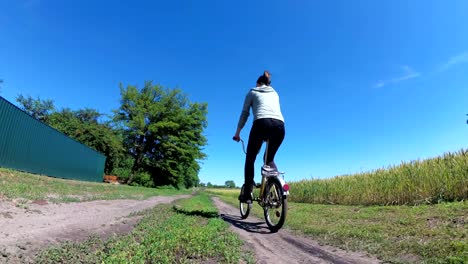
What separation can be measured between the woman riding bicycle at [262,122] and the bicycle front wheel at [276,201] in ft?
1.20

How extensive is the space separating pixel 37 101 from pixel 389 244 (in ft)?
195

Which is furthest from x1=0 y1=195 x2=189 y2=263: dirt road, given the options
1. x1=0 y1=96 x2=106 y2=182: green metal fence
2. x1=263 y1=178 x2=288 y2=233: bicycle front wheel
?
x1=0 y1=96 x2=106 y2=182: green metal fence

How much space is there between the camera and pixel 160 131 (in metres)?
42.4

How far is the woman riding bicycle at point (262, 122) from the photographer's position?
4.96 m

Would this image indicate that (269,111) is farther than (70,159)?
No

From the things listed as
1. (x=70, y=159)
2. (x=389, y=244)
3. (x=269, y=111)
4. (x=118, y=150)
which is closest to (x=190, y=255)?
(x=389, y=244)

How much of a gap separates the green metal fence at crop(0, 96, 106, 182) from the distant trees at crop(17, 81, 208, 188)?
14.8 meters

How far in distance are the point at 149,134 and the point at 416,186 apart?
A: 1496 inches

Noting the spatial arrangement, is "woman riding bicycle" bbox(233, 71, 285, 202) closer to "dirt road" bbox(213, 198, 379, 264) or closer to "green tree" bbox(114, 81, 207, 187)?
"dirt road" bbox(213, 198, 379, 264)

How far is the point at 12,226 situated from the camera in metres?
3.02

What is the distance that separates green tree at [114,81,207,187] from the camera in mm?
41750

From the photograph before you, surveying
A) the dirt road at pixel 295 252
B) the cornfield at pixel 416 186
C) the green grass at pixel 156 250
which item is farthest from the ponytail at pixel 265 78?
the cornfield at pixel 416 186

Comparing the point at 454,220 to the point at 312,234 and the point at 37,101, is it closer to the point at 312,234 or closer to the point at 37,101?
the point at 312,234

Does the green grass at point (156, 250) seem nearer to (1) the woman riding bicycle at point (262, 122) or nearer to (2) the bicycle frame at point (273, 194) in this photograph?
(2) the bicycle frame at point (273, 194)
